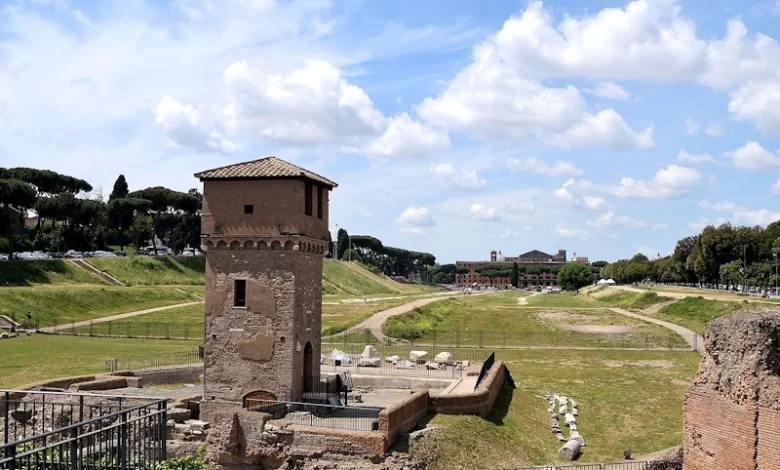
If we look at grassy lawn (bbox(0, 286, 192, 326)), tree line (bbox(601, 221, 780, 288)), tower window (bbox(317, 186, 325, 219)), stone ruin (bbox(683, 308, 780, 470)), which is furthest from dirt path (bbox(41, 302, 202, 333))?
tree line (bbox(601, 221, 780, 288))

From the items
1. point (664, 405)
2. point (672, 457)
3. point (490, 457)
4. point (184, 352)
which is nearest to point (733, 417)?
point (672, 457)

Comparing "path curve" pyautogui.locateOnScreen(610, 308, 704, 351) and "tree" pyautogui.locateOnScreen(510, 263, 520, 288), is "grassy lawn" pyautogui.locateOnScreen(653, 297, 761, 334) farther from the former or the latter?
"tree" pyautogui.locateOnScreen(510, 263, 520, 288)

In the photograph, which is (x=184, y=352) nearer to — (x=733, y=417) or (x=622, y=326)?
(x=733, y=417)

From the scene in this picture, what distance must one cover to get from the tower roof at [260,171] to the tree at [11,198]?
194ft

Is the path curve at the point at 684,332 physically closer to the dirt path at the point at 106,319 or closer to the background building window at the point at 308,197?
the background building window at the point at 308,197

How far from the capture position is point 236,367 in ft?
76.6

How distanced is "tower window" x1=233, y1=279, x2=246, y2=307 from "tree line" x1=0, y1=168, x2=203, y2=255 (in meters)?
69.5

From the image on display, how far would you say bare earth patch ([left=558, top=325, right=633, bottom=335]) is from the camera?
56906 millimetres

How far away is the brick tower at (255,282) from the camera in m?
23.2

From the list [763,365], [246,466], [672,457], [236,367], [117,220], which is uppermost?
[117,220]

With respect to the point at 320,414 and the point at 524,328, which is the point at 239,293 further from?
the point at 524,328

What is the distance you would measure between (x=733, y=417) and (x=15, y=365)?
3210 cm

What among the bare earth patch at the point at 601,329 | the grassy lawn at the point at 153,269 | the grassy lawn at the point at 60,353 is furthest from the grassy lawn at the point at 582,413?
the grassy lawn at the point at 153,269

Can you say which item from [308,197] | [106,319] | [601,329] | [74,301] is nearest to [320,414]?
[308,197]
